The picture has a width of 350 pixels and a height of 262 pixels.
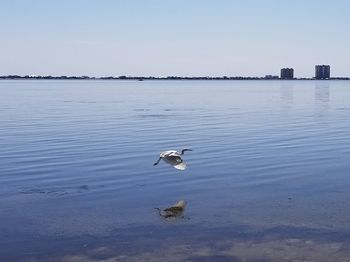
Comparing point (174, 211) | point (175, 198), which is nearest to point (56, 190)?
point (175, 198)

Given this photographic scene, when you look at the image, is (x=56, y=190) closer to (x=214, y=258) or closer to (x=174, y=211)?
(x=174, y=211)

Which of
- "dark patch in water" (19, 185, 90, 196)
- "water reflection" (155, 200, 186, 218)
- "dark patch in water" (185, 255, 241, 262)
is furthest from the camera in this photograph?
"dark patch in water" (19, 185, 90, 196)

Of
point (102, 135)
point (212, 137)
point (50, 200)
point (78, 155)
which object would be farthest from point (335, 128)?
point (50, 200)

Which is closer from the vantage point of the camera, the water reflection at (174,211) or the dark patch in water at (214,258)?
the dark patch in water at (214,258)

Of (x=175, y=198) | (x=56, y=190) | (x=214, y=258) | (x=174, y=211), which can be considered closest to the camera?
(x=214, y=258)

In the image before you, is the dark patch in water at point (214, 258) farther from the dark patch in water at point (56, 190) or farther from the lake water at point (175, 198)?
the dark patch in water at point (56, 190)

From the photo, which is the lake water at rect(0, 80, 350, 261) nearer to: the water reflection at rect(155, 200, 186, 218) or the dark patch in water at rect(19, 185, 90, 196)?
→ the dark patch in water at rect(19, 185, 90, 196)

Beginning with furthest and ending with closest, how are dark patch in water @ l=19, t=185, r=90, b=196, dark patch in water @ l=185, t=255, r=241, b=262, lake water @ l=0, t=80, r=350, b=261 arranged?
dark patch in water @ l=19, t=185, r=90, b=196
lake water @ l=0, t=80, r=350, b=261
dark patch in water @ l=185, t=255, r=241, b=262

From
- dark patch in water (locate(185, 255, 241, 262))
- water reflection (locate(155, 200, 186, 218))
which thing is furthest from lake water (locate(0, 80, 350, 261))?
water reflection (locate(155, 200, 186, 218))

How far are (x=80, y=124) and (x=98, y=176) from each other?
18941mm

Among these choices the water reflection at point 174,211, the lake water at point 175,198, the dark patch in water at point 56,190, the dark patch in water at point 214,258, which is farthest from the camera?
the dark patch in water at point 56,190

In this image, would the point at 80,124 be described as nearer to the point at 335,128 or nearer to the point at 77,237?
the point at 335,128

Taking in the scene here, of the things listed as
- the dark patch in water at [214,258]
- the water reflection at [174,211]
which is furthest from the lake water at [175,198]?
the water reflection at [174,211]

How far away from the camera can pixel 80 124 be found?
36.9 m
